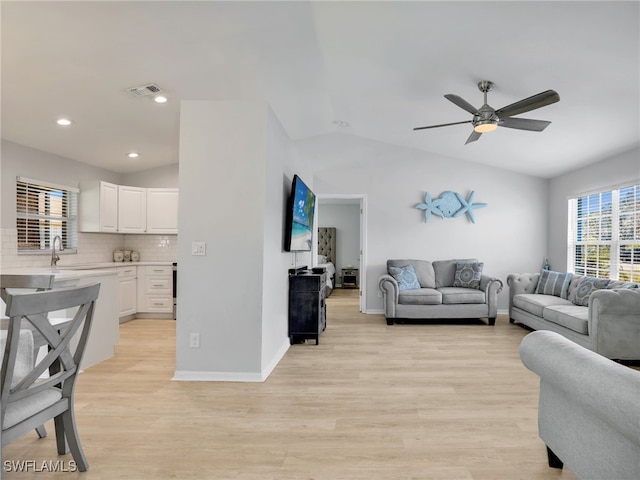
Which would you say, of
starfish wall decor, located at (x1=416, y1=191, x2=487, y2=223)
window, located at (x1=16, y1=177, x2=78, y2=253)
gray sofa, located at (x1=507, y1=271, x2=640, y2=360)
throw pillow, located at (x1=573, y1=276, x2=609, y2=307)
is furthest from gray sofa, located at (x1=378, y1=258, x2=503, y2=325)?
window, located at (x1=16, y1=177, x2=78, y2=253)

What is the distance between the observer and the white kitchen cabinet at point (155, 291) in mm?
5969

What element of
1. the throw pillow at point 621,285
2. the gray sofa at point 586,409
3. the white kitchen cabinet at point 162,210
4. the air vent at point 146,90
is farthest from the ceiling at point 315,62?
the gray sofa at point 586,409

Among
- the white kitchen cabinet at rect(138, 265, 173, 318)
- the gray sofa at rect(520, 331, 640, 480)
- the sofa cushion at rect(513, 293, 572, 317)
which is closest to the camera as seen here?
the gray sofa at rect(520, 331, 640, 480)

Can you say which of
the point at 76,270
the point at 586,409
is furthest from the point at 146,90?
the point at 586,409

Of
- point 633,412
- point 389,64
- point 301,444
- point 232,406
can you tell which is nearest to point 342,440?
point 301,444

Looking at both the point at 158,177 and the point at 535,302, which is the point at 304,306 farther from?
the point at 158,177

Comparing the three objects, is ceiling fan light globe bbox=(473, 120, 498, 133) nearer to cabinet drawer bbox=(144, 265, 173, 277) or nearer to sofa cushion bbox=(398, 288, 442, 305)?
sofa cushion bbox=(398, 288, 442, 305)

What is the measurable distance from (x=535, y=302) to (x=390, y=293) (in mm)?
1882

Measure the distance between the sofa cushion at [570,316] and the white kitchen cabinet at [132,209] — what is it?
5.93 meters

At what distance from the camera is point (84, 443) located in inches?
87.8

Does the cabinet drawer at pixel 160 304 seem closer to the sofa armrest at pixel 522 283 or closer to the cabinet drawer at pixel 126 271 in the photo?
the cabinet drawer at pixel 126 271

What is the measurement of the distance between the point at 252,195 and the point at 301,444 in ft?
6.54

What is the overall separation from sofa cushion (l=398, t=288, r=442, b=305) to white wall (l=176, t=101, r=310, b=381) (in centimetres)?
285

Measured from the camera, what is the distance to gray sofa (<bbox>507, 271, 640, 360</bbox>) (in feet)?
12.1
